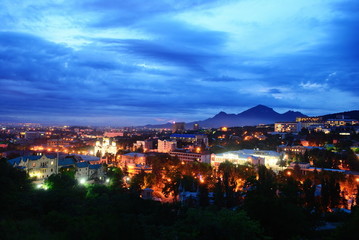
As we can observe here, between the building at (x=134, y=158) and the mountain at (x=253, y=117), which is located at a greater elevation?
the mountain at (x=253, y=117)

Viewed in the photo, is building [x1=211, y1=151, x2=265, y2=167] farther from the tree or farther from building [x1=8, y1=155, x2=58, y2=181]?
the tree

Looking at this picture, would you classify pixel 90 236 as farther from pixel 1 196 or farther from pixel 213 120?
pixel 213 120

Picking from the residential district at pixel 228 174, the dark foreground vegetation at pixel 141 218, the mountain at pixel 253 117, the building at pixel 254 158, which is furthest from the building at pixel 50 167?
the mountain at pixel 253 117

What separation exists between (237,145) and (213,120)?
453 feet

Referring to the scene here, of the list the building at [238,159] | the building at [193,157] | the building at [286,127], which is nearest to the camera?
the building at [238,159]

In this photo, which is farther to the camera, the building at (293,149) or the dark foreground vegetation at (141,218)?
the building at (293,149)

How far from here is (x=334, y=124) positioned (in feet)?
191

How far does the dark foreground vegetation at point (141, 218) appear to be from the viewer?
720cm

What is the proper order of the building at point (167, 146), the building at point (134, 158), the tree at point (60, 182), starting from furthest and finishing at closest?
the building at point (167, 146), the building at point (134, 158), the tree at point (60, 182)

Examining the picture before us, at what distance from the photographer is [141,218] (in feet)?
33.1

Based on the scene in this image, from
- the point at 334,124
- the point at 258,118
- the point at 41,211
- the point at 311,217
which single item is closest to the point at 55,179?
the point at 41,211

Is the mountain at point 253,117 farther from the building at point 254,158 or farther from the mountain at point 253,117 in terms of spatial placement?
the building at point 254,158

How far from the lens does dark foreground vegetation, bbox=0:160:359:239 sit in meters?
7.20

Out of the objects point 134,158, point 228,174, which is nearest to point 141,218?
point 228,174
